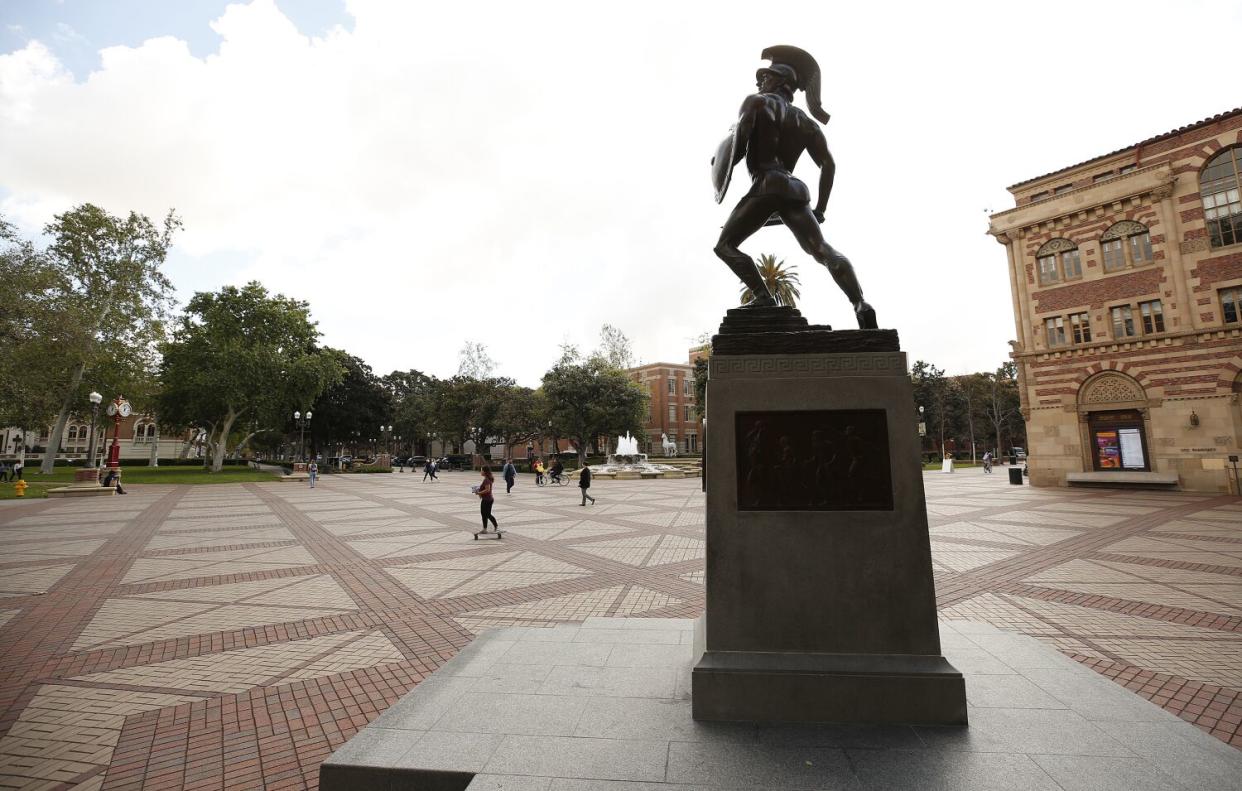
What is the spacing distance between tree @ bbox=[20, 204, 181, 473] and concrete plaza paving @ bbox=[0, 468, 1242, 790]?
21.6m

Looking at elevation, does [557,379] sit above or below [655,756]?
above

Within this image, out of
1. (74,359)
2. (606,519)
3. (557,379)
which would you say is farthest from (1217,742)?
(557,379)

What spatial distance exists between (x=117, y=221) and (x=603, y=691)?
1667 inches

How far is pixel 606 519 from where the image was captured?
1498 centimetres

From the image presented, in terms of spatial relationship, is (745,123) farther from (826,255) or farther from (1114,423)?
(1114,423)

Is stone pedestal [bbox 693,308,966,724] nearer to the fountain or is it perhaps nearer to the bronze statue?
the bronze statue

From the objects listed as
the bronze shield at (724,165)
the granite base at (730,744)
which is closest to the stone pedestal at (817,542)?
the granite base at (730,744)

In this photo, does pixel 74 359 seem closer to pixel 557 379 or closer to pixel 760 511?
pixel 557 379

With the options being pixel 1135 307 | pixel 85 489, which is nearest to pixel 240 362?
pixel 85 489

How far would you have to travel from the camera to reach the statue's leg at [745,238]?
13.8 ft

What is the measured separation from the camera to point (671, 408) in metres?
71.6

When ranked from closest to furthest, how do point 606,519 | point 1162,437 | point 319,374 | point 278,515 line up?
point 606,519
point 278,515
point 1162,437
point 319,374

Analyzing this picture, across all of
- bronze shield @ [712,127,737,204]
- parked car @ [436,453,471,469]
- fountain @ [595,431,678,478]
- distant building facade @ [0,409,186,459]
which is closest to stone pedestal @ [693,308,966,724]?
bronze shield @ [712,127,737,204]

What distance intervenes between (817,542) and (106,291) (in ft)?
139
